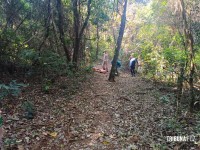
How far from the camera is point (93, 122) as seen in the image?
704 centimetres

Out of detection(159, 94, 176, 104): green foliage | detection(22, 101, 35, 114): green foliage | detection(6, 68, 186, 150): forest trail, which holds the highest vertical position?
detection(159, 94, 176, 104): green foliage

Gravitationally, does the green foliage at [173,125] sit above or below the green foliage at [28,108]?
below

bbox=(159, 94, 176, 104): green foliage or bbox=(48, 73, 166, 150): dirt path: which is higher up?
bbox=(159, 94, 176, 104): green foliage

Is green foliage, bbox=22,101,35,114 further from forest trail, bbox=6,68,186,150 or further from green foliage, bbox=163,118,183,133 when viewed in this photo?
green foliage, bbox=163,118,183,133

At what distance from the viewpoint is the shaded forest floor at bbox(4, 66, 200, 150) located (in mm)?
5660

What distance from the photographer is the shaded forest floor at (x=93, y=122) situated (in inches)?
223

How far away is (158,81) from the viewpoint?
13.8 meters

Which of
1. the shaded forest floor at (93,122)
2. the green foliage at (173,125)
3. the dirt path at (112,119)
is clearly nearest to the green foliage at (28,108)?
the shaded forest floor at (93,122)

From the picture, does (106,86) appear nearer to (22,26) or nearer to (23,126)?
(22,26)

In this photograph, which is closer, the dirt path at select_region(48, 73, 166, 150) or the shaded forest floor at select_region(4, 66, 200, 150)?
the shaded forest floor at select_region(4, 66, 200, 150)

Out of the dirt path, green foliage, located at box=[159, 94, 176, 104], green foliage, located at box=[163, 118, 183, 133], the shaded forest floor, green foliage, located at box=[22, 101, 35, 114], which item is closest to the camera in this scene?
the shaded forest floor

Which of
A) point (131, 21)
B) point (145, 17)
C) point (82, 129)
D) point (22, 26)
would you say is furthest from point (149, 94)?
point (131, 21)

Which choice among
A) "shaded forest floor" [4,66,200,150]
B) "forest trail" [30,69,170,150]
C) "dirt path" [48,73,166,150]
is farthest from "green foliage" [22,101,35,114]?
"dirt path" [48,73,166,150]

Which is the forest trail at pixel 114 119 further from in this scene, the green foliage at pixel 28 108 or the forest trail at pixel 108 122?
the green foliage at pixel 28 108
